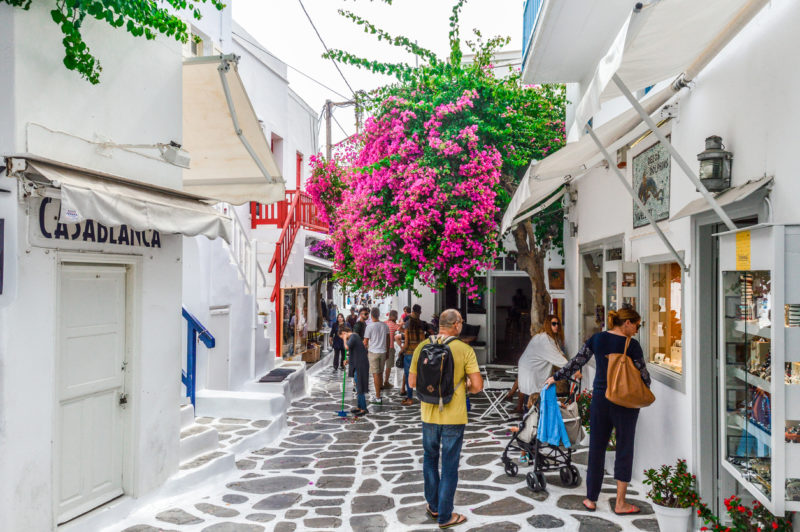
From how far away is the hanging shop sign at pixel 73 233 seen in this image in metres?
4.69

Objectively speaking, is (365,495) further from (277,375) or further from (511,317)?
(511,317)

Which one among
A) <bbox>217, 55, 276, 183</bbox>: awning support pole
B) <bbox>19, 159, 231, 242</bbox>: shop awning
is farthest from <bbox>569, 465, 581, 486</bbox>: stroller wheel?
<bbox>217, 55, 276, 183</bbox>: awning support pole

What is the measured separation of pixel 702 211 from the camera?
174 inches

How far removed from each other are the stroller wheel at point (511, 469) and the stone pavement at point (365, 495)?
7cm

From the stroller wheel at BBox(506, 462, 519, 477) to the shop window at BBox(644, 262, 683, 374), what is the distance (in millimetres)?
1985

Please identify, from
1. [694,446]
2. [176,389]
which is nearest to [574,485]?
[694,446]

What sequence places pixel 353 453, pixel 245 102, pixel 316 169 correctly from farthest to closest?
pixel 316 169 < pixel 353 453 < pixel 245 102

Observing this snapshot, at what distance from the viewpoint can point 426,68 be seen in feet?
33.6

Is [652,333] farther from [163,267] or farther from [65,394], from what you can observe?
[65,394]

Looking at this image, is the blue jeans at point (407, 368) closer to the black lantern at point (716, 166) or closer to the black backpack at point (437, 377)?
the black backpack at point (437, 377)

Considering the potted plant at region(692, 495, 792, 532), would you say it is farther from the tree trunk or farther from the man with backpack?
the tree trunk

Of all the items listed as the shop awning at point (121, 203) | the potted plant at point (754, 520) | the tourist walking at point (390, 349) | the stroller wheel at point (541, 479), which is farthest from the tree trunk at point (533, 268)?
the potted plant at point (754, 520)

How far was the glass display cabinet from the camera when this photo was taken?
3186mm

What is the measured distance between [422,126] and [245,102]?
381 centimetres
